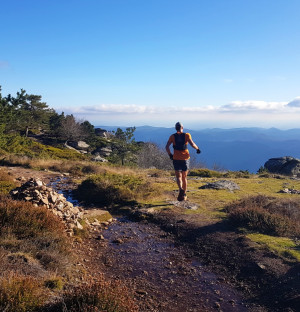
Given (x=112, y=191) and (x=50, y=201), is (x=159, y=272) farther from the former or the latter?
(x=112, y=191)

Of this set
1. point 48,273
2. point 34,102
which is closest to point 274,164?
point 48,273

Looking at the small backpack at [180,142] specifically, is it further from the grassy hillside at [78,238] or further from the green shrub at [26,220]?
the green shrub at [26,220]

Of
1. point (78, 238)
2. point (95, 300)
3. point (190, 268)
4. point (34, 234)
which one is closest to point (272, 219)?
point (190, 268)

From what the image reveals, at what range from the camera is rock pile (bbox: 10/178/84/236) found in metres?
6.79

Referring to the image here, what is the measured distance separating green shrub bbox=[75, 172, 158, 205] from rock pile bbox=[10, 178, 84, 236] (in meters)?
2.30

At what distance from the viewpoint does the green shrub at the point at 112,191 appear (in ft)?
32.0

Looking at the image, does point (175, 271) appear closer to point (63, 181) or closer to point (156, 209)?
point (156, 209)

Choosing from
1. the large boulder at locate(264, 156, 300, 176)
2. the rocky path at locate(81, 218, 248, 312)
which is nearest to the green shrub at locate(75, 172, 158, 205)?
the rocky path at locate(81, 218, 248, 312)

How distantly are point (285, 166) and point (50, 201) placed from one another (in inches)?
1152

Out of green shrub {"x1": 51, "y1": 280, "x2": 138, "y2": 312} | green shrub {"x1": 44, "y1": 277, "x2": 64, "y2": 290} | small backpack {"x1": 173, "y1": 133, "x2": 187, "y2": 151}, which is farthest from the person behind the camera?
small backpack {"x1": 173, "y1": 133, "x2": 187, "y2": 151}

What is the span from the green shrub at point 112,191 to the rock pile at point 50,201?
2.30m

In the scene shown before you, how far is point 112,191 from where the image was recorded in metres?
9.94

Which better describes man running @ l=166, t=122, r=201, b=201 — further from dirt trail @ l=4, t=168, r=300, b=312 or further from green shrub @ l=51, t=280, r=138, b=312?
green shrub @ l=51, t=280, r=138, b=312

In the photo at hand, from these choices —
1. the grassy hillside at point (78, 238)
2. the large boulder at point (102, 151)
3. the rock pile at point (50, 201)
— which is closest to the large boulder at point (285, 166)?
the grassy hillside at point (78, 238)
